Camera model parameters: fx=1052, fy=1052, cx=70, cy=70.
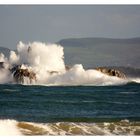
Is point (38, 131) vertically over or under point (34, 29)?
under

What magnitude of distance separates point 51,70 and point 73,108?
725 millimetres

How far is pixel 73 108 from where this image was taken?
17.1 meters

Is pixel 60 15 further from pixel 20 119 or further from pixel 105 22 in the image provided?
pixel 20 119

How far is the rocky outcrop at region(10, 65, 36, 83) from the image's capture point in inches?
679

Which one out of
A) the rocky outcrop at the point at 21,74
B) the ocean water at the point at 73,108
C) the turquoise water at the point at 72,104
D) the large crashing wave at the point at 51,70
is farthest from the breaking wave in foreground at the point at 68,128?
the rocky outcrop at the point at 21,74

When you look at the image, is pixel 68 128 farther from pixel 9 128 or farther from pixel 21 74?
pixel 21 74

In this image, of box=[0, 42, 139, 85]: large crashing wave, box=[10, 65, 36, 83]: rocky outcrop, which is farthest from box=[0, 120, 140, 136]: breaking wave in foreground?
box=[10, 65, 36, 83]: rocky outcrop

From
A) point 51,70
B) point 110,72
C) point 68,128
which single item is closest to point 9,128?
point 68,128

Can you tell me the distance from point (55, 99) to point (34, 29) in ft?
3.89

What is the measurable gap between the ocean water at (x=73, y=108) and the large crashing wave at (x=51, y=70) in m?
0.12

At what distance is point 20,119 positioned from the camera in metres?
16.9

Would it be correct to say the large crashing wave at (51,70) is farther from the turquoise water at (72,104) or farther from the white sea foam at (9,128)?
the white sea foam at (9,128)

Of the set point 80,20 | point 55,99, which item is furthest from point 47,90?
point 80,20

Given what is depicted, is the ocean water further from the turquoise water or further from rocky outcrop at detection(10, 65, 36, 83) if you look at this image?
rocky outcrop at detection(10, 65, 36, 83)
